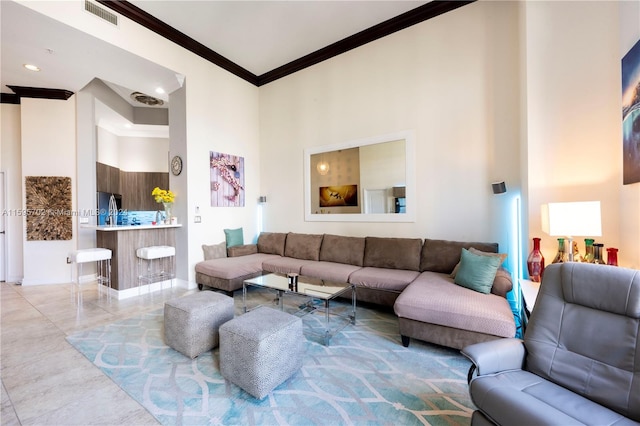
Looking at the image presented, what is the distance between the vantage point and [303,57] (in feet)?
15.9

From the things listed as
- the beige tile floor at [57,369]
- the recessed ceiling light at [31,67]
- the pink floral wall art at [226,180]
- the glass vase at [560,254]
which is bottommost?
the beige tile floor at [57,369]

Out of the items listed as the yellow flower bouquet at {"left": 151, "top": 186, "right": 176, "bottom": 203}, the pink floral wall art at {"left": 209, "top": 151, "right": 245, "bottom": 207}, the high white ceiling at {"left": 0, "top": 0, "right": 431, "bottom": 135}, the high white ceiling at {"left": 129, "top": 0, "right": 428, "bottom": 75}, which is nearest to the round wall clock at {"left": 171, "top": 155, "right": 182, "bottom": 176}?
the yellow flower bouquet at {"left": 151, "top": 186, "right": 176, "bottom": 203}

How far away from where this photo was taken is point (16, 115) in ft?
16.5

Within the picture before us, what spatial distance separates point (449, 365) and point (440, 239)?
71.2 inches

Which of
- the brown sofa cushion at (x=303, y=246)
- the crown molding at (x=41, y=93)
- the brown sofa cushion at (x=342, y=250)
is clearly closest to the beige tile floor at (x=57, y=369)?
the brown sofa cushion at (x=303, y=246)

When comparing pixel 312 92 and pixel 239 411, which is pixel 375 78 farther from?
pixel 239 411

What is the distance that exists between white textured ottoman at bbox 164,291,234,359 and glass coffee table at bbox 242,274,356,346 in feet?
2.16

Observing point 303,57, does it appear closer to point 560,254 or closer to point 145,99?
point 145,99

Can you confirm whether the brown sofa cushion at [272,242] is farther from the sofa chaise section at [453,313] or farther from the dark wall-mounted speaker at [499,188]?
the dark wall-mounted speaker at [499,188]

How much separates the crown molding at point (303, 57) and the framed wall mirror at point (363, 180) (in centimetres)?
158

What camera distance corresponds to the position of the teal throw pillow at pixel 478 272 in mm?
2576

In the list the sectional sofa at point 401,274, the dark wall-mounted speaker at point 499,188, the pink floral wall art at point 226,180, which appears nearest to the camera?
the sectional sofa at point 401,274

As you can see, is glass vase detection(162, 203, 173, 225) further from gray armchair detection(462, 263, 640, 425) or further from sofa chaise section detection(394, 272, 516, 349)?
gray armchair detection(462, 263, 640, 425)

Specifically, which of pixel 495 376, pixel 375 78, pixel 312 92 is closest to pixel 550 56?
pixel 375 78
